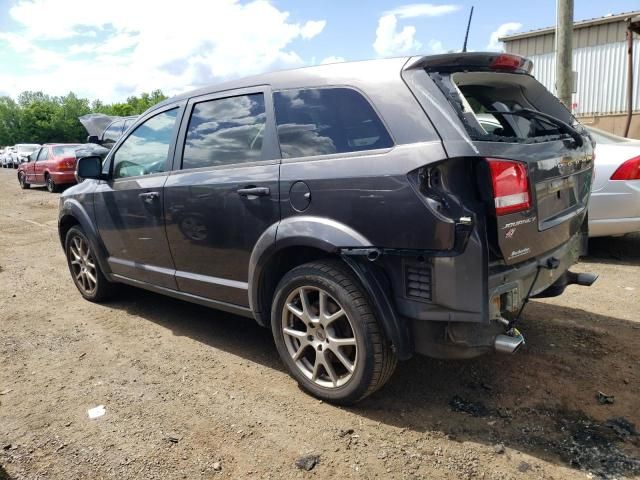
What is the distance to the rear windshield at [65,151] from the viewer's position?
659 inches

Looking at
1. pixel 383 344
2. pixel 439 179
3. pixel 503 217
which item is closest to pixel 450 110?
pixel 439 179

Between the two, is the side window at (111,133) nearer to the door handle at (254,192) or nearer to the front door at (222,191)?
the front door at (222,191)

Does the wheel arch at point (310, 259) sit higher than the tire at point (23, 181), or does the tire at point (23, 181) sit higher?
the wheel arch at point (310, 259)

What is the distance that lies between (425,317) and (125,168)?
120 inches

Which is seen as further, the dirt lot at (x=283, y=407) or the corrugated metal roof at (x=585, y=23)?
the corrugated metal roof at (x=585, y=23)

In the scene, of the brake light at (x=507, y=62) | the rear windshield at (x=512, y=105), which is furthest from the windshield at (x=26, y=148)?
the brake light at (x=507, y=62)

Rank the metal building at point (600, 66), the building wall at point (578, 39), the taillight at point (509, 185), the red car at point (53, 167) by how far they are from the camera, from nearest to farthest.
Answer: the taillight at point (509, 185) < the metal building at point (600, 66) < the building wall at point (578, 39) < the red car at point (53, 167)

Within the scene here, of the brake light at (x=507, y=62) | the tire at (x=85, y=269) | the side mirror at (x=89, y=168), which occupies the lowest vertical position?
the tire at (x=85, y=269)

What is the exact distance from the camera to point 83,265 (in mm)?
5281

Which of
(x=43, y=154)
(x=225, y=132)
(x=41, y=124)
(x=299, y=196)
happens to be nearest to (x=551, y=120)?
(x=299, y=196)

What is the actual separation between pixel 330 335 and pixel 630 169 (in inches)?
167

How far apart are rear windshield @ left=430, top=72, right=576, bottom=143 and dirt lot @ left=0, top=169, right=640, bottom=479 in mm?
1524

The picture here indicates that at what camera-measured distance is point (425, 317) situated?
2623 mm

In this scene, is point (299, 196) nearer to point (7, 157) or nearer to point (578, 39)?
point (578, 39)
